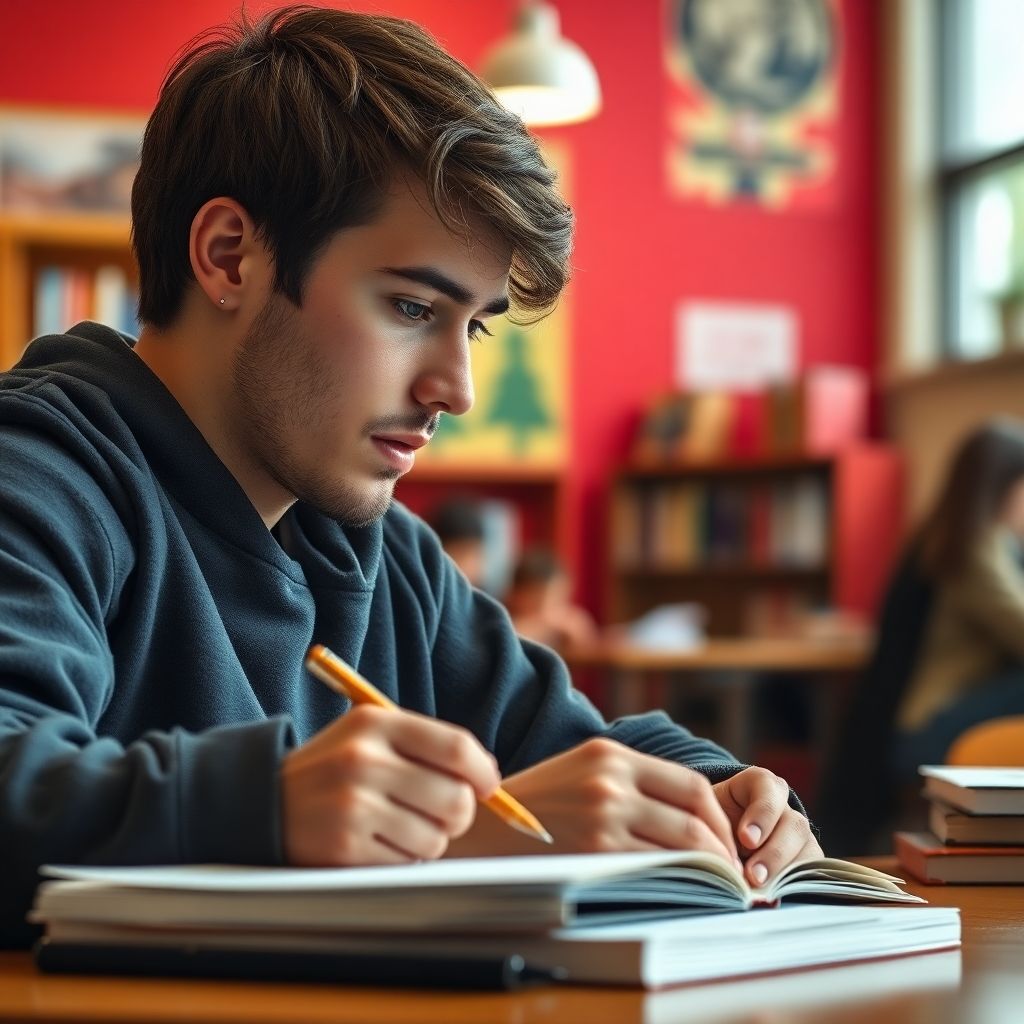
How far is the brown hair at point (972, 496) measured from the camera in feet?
14.0

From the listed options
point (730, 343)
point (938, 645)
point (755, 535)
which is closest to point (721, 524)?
point (755, 535)

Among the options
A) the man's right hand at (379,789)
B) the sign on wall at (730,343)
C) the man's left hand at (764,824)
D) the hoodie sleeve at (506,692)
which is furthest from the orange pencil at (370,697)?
the sign on wall at (730,343)

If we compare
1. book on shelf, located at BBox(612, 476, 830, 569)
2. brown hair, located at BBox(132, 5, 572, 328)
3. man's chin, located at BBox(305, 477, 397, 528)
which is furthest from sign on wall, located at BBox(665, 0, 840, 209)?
man's chin, located at BBox(305, 477, 397, 528)

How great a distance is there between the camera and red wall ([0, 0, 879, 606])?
5.87 m

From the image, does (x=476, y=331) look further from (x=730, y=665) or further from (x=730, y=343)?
(x=730, y=343)

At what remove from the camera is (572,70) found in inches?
140

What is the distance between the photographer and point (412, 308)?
3.79 ft

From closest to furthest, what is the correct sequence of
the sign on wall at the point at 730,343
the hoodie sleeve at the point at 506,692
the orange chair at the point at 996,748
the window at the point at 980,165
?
the hoodie sleeve at the point at 506,692 < the orange chair at the point at 996,748 < the window at the point at 980,165 < the sign on wall at the point at 730,343

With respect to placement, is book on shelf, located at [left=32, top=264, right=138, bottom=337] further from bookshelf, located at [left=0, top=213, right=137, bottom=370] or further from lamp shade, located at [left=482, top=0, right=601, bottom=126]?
lamp shade, located at [left=482, top=0, right=601, bottom=126]

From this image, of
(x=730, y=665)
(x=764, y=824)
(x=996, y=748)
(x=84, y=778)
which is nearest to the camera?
(x=84, y=778)

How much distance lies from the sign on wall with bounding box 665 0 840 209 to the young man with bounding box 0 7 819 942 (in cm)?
Answer: 475

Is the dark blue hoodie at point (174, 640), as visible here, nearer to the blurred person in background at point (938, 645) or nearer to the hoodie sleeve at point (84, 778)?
the hoodie sleeve at point (84, 778)

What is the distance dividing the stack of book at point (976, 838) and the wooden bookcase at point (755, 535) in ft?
14.0

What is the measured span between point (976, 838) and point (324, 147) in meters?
0.69
